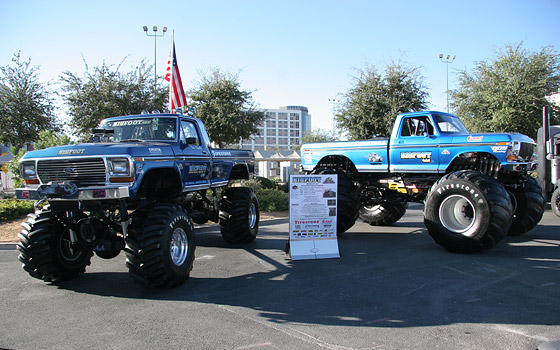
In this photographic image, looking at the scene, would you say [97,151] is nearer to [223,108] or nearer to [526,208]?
[526,208]

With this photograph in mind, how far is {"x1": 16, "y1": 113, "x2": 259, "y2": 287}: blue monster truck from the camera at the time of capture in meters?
5.01

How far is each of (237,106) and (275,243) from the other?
15.7 metres

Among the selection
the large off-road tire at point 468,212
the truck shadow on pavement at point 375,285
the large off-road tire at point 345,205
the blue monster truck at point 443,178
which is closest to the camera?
the truck shadow on pavement at point 375,285

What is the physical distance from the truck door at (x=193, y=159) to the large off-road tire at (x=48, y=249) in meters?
1.81

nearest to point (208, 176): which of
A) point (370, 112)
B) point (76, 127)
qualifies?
point (76, 127)

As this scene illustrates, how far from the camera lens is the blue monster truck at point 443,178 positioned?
23.0 feet

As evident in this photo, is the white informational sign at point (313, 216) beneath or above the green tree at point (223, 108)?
beneath

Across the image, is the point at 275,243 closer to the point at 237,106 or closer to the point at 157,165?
the point at 157,165

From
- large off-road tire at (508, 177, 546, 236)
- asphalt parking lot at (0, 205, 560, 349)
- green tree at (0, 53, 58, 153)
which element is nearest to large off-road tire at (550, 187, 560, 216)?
large off-road tire at (508, 177, 546, 236)

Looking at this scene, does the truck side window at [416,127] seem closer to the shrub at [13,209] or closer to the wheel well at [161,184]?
the wheel well at [161,184]

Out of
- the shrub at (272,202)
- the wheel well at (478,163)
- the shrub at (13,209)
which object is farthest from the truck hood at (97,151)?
the shrub at (272,202)

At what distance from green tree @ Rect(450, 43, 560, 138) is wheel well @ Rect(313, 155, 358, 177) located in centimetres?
1352

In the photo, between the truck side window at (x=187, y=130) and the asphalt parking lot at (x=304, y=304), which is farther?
the truck side window at (x=187, y=130)

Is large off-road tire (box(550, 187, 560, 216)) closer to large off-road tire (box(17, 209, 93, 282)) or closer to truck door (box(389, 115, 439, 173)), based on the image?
truck door (box(389, 115, 439, 173))
